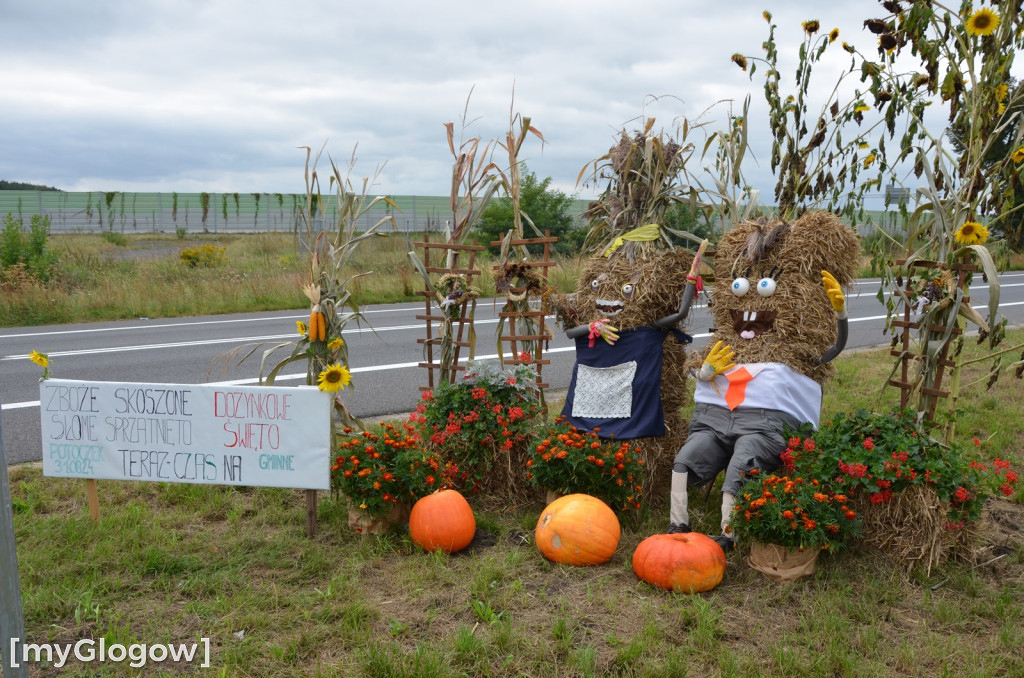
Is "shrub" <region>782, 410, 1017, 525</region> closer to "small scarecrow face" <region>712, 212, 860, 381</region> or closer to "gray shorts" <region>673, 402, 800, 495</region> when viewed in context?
"gray shorts" <region>673, 402, 800, 495</region>

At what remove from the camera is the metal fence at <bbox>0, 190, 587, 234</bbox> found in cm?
4159

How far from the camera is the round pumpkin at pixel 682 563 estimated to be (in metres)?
3.35

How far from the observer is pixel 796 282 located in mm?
4000

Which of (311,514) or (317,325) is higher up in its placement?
(317,325)

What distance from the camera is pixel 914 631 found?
3068 millimetres

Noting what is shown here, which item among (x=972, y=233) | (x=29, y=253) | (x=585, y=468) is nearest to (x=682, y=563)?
(x=585, y=468)

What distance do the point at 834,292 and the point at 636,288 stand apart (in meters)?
1.09

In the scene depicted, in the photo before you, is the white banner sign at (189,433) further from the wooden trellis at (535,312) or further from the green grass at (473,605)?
the wooden trellis at (535,312)

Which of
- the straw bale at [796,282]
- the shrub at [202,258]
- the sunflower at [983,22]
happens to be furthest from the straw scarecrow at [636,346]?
→ the shrub at [202,258]

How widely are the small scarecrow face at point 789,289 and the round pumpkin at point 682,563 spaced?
1.11 metres

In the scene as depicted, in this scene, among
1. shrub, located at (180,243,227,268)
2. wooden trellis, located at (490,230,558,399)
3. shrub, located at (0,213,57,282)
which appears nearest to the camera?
wooden trellis, located at (490,230,558,399)

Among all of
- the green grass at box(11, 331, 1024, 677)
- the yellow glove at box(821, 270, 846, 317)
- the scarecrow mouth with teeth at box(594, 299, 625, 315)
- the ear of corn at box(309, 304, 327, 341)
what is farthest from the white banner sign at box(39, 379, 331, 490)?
the yellow glove at box(821, 270, 846, 317)

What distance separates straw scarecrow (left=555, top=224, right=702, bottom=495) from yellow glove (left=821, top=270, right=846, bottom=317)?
708 mm

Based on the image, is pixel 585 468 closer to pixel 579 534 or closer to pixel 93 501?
pixel 579 534
